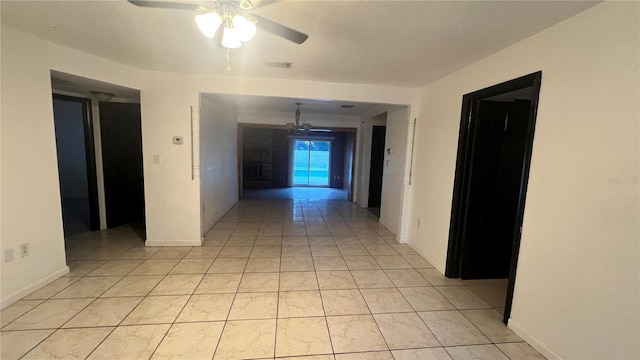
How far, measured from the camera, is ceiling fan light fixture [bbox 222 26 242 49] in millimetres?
1489

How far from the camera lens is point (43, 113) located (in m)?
2.45

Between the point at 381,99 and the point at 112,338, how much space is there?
3741mm

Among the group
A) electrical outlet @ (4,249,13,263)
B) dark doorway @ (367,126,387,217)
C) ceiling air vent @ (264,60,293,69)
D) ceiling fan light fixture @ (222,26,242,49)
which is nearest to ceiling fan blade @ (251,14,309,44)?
ceiling fan light fixture @ (222,26,242,49)

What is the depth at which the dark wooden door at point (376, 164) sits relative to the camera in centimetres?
635

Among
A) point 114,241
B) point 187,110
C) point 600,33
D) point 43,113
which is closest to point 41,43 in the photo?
point 43,113

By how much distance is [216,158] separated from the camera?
4.79 m

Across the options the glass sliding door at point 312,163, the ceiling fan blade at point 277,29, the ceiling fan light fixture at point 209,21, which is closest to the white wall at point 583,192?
the ceiling fan blade at point 277,29

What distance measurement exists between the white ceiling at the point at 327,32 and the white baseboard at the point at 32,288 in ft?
7.36

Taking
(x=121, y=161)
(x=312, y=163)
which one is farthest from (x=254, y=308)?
(x=312, y=163)

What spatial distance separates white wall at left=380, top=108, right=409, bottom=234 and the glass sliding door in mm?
5719

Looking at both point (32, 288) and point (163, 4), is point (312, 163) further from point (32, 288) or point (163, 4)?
point (163, 4)

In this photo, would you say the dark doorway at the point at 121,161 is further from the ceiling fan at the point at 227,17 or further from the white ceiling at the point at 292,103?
the ceiling fan at the point at 227,17

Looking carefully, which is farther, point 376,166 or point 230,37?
point 376,166

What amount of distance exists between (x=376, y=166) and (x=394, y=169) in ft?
6.50
